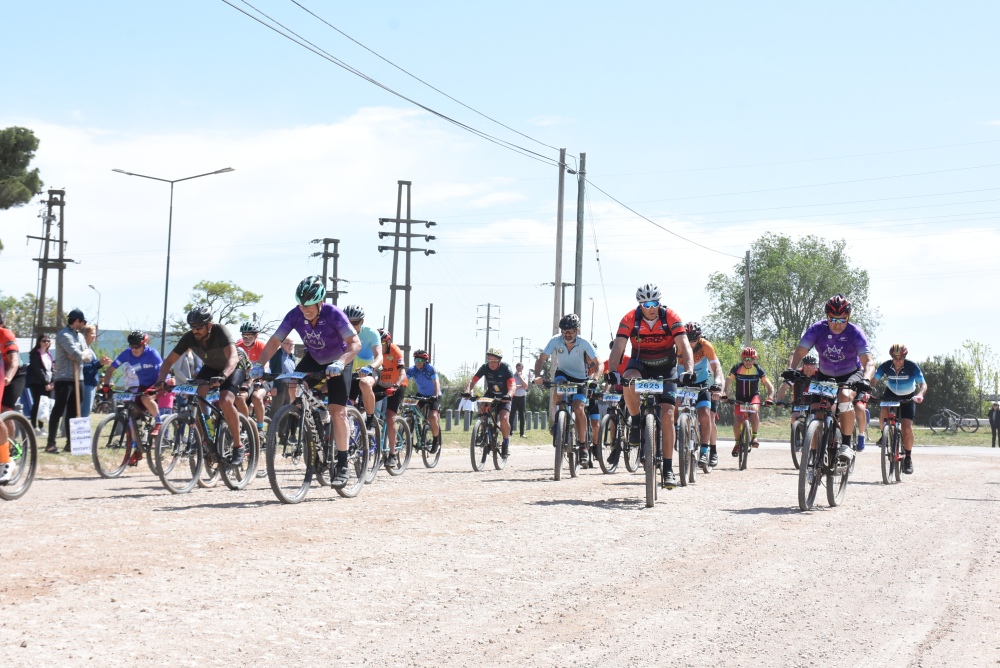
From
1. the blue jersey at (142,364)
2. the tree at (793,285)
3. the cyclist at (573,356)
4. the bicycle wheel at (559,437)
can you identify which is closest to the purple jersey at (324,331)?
the bicycle wheel at (559,437)

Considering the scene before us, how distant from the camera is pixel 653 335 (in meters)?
11.4

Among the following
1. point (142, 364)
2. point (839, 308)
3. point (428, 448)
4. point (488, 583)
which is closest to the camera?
point (488, 583)

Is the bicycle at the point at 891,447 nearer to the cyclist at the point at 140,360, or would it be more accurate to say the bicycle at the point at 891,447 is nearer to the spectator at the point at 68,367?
the cyclist at the point at 140,360

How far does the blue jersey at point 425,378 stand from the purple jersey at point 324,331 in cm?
635

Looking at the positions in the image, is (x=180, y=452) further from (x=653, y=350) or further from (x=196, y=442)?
(x=653, y=350)

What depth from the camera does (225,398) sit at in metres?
11.0

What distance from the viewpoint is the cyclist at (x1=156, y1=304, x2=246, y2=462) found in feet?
36.3

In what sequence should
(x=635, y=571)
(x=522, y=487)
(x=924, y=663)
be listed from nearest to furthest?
(x=924, y=663)
(x=635, y=571)
(x=522, y=487)

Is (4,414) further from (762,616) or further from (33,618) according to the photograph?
(762,616)

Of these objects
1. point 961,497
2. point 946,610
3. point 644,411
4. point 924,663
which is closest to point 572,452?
point 644,411

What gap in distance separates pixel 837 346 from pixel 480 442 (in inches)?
243

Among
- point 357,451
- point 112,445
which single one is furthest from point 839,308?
point 112,445

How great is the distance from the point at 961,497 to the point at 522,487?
507cm

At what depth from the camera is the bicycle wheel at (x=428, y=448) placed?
16.7 m
